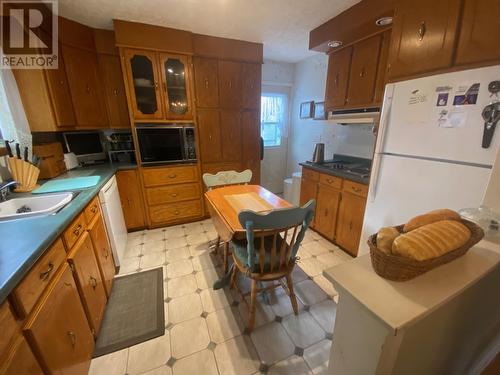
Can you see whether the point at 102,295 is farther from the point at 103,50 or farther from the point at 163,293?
the point at 103,50

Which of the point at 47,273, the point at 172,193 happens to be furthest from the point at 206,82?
the point at 47,273

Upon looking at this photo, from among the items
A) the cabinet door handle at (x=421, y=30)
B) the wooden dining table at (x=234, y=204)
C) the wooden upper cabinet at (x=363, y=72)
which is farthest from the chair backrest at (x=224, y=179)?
the cabinet door handle at (x=421, y=30)

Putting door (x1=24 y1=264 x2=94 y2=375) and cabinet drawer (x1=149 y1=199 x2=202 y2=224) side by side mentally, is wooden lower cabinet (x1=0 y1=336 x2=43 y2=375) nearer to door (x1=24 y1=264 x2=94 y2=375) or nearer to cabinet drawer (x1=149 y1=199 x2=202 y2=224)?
door (x1=24 y1=264 x2=94 y2=375)

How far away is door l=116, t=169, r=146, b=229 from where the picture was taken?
2.76 metres

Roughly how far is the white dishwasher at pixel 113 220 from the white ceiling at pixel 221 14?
5.69 feet

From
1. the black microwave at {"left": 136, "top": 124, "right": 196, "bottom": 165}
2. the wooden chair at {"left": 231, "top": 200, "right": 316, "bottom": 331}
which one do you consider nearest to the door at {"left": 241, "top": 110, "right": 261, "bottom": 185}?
the black microwave at {"left": 136, "top": 124, "right": 196, "bottom": 165}

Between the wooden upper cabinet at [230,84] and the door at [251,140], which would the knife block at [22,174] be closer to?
the wooden upper cabinet at [230,84]

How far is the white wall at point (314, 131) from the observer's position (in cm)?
295

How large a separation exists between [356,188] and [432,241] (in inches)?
64.7

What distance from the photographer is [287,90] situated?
4137mm

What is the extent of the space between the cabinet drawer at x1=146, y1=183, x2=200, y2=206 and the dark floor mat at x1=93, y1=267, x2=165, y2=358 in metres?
1.08

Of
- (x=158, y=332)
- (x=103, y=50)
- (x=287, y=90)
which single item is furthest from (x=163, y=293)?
(x=287, y=90)

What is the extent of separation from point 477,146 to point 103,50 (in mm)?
3679

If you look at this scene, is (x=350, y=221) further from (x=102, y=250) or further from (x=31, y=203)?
(x=31, y=203)
